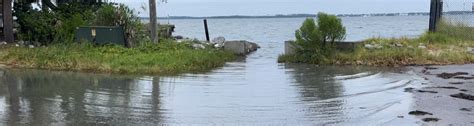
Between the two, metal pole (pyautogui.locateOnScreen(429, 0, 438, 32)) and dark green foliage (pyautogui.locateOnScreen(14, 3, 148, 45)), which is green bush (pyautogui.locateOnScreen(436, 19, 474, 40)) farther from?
dark green foliage (pyautogui.locateOnScreen(14, 3, 148, 45))

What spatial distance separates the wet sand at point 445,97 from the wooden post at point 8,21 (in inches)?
492

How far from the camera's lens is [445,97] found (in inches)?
431

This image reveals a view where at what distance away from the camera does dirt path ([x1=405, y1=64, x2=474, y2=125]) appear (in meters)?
8.88

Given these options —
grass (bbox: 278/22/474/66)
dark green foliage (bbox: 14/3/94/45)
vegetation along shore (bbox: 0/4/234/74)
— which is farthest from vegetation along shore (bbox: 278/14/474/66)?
dark green foliage (bbox: 14/3/94/45)

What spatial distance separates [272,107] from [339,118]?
4.53 ft

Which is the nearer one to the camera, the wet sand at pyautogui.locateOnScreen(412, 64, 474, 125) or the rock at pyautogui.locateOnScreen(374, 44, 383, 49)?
the wet sand at pyautogui.locateOnScreen(412, 64, 474, 125)

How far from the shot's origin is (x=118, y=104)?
10.1m

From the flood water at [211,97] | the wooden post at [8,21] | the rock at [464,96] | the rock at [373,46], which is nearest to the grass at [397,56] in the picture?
the rock at [373,46]

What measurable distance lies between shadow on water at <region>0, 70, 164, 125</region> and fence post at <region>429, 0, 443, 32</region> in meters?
13.0

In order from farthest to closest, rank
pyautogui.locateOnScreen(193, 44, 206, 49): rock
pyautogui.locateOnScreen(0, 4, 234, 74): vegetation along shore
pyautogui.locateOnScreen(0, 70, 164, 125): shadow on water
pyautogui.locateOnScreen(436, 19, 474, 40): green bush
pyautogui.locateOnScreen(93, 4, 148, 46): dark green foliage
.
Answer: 1. pyautogui.locateOnScreen(436, 19, 474, 40): green bush
2. pyautogui.locateOnScreen(193, 44, 206, 49): rock
3. pyautogui.locateOnScreen(93, 4, 148, 46): dark green foliage
4. pyautogui.locateOnScreen(0, 4, 234, 74): vegetation along shore
5. pyautogui.locateOnScreen(0, 70, 164, 125): shadow on water

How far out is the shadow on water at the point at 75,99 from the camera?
28.7 ft

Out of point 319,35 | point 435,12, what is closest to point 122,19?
point 319,35

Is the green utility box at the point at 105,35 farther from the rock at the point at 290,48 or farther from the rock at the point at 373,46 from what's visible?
the rock at the point at 373,46

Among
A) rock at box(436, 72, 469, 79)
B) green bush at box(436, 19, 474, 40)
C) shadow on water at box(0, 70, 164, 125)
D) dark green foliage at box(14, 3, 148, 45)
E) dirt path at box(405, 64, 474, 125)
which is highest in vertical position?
dark green foliage at box(14, 3, 148, 45)
